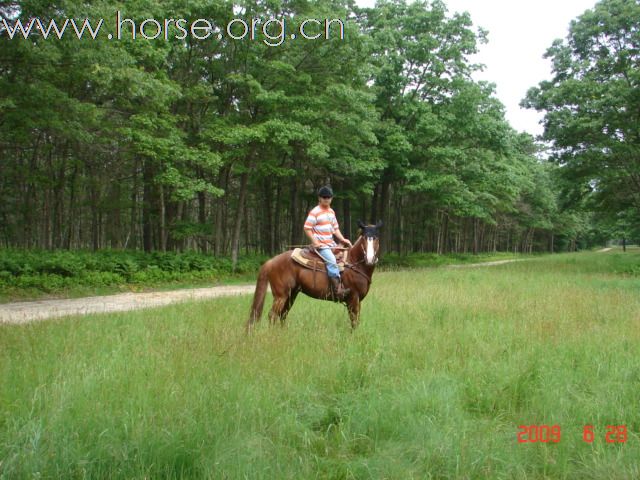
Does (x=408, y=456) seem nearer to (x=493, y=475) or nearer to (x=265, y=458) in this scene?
(x=493, y=475)

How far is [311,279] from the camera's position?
722 cm

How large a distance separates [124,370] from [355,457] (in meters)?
2.63

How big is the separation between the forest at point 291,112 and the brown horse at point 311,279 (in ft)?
24.5

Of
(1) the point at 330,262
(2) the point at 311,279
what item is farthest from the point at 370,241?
(2) the point at 311,279

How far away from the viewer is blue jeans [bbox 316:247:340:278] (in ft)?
23.5

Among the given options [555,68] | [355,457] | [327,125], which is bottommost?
[355,457]

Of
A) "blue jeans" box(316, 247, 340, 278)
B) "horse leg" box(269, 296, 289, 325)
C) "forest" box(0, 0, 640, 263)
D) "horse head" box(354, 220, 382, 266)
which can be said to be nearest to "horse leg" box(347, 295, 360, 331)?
"blue jeans" box(316, 247, 340, 278)

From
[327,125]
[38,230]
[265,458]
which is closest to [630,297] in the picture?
[265,458]

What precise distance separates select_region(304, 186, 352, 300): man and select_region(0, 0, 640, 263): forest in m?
7.28

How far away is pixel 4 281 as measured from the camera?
12.5 metres

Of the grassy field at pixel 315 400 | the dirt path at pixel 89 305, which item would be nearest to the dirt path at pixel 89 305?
the dirt path at pixel 89 305

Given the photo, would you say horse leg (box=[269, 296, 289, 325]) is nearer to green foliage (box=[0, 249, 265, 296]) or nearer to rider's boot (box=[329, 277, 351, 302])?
rider's boot (box=[329, 277, 351, 302])

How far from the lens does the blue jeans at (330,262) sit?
7172 mm

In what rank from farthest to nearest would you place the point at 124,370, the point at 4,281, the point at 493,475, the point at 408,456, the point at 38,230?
1. the point at 38,230
2. the point at 4,281
3. the point at 124,370
4. the point at 408,456
5. the point at 493,475
